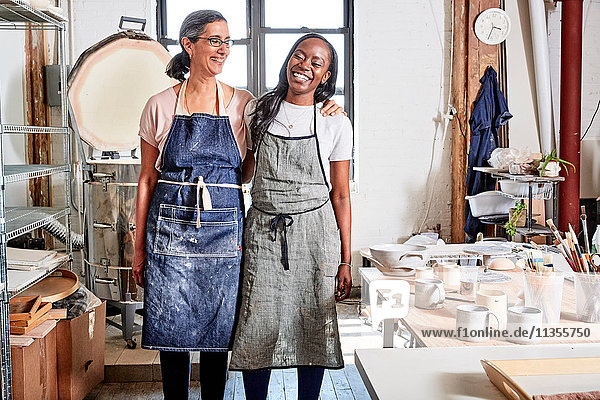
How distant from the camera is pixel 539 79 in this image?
554 centimetres

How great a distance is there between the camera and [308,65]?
8.74 ft

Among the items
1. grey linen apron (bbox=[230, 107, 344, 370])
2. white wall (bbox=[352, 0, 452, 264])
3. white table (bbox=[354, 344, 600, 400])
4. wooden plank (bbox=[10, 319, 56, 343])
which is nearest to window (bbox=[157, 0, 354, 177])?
white wall (bbox=[352, 0, 452, 264])

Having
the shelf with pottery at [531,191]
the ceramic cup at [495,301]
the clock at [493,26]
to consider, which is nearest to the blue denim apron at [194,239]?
the ceramic cup at [495,301]

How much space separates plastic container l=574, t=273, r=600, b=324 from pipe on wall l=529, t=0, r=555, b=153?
3783 mm

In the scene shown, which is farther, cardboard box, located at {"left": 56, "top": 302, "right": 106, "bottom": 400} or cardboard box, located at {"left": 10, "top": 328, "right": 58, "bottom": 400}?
cardboard box, located at {"left": 56, "top": 302, "right": 106, "bottom": 400}

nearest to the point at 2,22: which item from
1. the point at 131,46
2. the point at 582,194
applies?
the point at 131,46

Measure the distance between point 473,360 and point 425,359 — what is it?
0.11 m

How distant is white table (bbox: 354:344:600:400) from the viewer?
1376 millimetres

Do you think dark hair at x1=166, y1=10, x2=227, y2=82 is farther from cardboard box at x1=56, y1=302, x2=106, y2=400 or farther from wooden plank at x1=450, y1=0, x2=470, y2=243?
wooden plank at x1=450, y1=0, x2=470, y2=243

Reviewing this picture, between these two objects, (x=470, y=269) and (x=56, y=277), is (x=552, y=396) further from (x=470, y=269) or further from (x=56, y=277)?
(x=56, y=277)

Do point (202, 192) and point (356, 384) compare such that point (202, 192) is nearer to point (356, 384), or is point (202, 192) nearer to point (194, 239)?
point (194, 239)

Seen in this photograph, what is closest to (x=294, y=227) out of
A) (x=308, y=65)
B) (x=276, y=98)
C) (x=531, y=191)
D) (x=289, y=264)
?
(x=289, y=264)

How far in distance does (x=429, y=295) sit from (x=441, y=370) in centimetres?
70

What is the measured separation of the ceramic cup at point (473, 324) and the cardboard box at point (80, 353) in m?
2.07
